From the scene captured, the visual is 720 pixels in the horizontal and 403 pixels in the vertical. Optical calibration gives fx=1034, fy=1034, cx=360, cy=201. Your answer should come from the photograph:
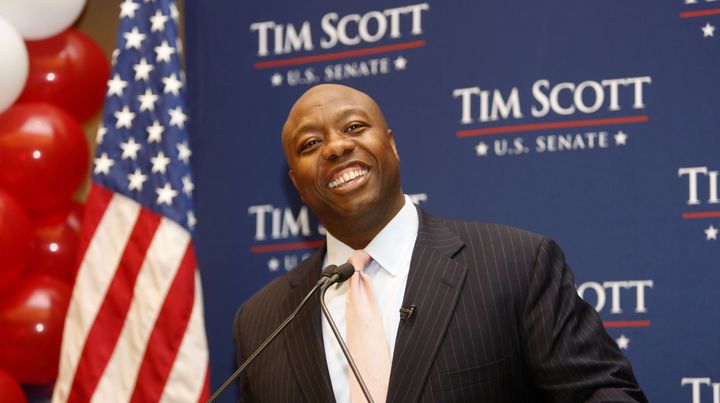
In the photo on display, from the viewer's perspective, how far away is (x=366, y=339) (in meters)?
2.64

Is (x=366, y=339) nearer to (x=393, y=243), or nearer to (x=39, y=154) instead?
(x=393, y=243)

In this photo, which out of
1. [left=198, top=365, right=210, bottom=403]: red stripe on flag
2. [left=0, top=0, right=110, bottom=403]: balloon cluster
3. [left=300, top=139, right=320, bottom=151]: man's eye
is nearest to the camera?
[left=300, top=139, right=320, bottom=151]: man's eye

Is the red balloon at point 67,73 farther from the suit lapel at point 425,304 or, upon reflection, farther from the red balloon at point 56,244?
the suit lapel at point 425,304

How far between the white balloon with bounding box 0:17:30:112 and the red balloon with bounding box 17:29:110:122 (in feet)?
0.57

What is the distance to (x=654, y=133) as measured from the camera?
362 cm

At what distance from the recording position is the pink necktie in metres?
2.56

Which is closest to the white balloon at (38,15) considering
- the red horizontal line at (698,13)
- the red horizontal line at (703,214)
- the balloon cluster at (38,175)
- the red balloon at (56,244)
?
Result: the balloon cluster at (38,175)

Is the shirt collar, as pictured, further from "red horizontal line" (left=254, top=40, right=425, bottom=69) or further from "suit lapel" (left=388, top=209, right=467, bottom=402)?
"red horizontal line" (left=254, top=40, right=425, bottom=69)

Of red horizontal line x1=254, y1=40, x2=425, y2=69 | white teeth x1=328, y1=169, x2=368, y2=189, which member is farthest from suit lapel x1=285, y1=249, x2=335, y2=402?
red horizontal line x1=254, y1=40, x2=425, y2=69

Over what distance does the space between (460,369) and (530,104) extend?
60.6 inches

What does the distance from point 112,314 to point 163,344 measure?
0.24m

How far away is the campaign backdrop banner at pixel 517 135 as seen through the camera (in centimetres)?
354

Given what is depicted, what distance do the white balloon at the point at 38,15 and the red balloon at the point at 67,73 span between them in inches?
2.8

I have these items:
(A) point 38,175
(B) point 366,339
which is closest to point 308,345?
(B) point 366,339
